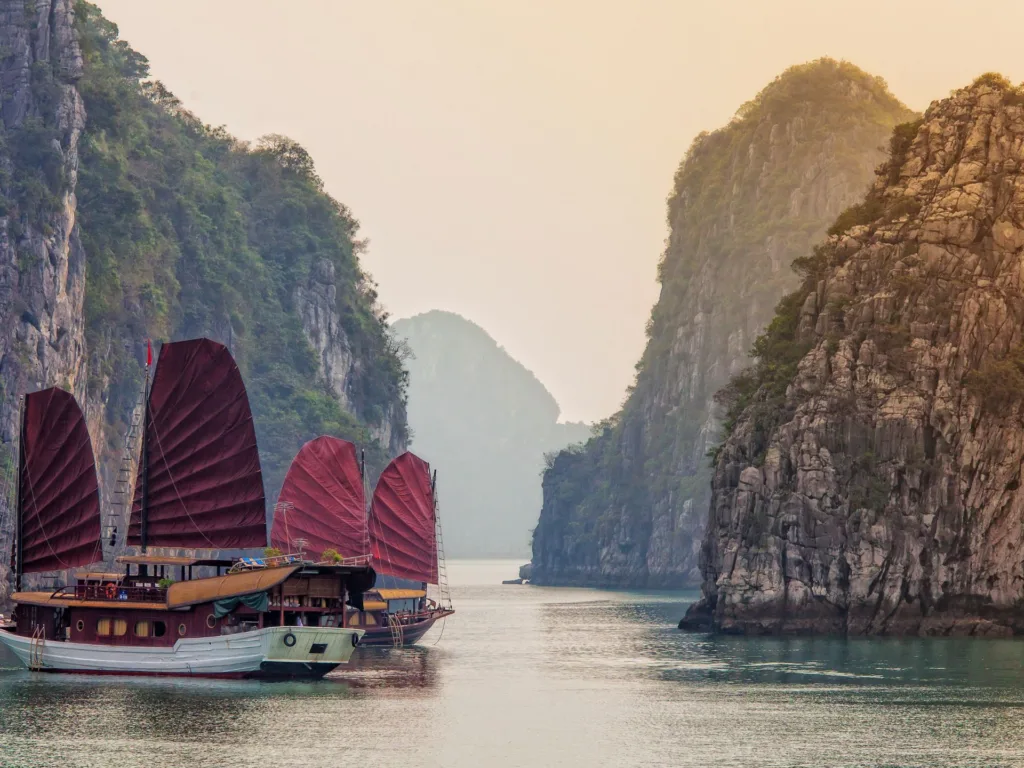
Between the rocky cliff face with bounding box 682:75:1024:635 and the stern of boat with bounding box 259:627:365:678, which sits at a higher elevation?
the rocky cliff face with bounding box 682:75:1024:635

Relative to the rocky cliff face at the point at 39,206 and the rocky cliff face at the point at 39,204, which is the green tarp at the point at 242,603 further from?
the rocky cliff face at the point at 39,204

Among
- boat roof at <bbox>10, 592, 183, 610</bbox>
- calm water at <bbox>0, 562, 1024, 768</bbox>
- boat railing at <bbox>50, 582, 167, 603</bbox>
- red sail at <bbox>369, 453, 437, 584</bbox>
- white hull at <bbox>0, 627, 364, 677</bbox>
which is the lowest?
calm water at <bbox>0, 562, 1024, 768</bbox>

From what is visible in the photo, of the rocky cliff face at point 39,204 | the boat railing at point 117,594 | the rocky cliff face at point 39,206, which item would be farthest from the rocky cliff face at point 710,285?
the boat railing at point 117,594

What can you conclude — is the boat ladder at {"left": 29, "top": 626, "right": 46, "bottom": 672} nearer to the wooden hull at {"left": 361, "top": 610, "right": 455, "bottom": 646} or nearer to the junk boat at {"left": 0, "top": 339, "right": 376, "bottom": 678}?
the junk boat at {"left": 0, "top": 339, "right": 376, "bottom": 678}

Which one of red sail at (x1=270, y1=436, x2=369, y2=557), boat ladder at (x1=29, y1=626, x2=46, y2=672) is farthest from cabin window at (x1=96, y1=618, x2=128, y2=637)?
red sail at (x1=270, y1=436, x2=369, y2=557)

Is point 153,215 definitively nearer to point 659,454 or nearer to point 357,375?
point 357,375

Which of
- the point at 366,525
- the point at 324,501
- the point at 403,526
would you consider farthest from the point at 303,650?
the point at 403,526
